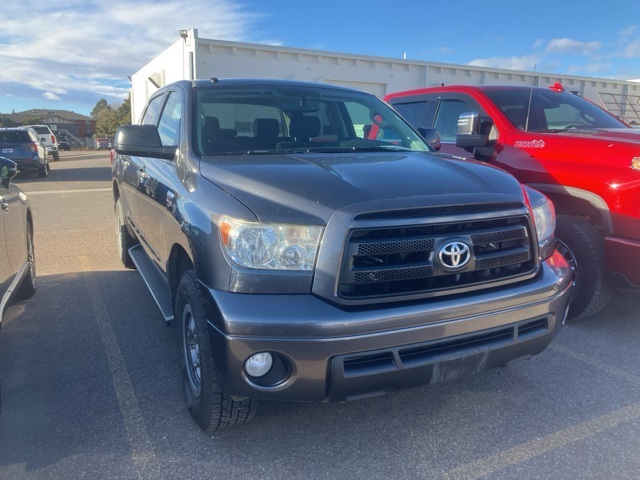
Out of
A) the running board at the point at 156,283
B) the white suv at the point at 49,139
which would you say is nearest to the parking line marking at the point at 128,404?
the running board at the point at 156,283

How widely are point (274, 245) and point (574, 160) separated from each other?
2.99 metres

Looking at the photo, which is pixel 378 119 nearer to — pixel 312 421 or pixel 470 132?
pixel 470 132

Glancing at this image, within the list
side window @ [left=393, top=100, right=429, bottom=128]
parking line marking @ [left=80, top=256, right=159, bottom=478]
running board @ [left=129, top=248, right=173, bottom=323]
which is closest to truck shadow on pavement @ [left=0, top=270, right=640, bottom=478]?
parking line marking @ [left=80, top=256, right=159, bottom=478]

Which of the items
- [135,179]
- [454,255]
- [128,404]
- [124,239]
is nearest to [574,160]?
[454,255]

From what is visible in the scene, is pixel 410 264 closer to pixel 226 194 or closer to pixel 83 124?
pixel 226 194

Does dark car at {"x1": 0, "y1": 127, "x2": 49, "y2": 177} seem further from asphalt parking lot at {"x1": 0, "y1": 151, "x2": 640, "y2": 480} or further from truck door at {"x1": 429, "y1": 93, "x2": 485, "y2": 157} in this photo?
truck door at {"x1": 429, "y1": 93, "x2": 485, "y2": 157}

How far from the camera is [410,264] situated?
7.91 ft

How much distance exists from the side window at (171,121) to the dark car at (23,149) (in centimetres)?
1470

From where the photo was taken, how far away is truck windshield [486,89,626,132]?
5023 mm

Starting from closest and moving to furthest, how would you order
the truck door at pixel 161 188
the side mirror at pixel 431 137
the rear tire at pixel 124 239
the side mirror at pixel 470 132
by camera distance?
1. the truck door at pixel 161 188
2. the side mirror at pixel 431 137
3. the side mirror at pixel 470 132
4. the rear tire at pixel 124 239

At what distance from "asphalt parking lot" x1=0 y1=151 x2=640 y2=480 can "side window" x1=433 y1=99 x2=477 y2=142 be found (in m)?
2.38

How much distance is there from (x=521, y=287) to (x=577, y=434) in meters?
0.87

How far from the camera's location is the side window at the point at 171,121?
362cm

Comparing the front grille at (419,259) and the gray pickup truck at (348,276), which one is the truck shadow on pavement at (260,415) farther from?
the front grille at (419,259)
